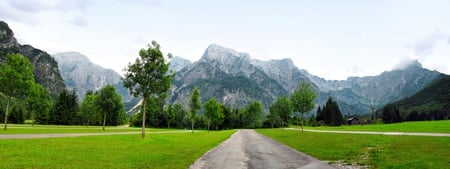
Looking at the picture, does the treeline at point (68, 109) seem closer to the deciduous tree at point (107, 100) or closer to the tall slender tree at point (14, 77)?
the deciduous tree at point (107, 100)

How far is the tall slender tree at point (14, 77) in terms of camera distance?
60062 mm

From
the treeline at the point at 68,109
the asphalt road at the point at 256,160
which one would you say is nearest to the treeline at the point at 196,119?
the treeline at the point at 68,109

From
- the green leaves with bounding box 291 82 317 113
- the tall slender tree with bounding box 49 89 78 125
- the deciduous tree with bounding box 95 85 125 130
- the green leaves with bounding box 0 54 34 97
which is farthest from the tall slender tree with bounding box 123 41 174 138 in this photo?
the tall slender tree with bounding box 49 89 78 125

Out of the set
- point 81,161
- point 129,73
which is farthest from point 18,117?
point 81,161

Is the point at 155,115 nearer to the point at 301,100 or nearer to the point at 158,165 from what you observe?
the point at 301,100

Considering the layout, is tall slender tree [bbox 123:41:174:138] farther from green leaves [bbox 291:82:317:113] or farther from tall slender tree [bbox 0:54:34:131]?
green leaves [bbox 291:82:317:113]

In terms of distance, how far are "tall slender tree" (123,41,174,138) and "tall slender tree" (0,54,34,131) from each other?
23.8 metres

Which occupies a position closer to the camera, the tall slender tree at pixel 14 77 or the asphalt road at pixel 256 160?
the asphalt road at pixel 256 160

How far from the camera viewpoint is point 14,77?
60.9 m

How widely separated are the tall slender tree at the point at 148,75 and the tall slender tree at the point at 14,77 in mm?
23764

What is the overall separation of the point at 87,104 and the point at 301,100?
263 feet

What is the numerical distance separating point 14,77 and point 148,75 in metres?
28.2

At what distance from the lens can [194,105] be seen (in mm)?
94500

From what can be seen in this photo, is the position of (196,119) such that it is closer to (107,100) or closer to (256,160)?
(107,100)
